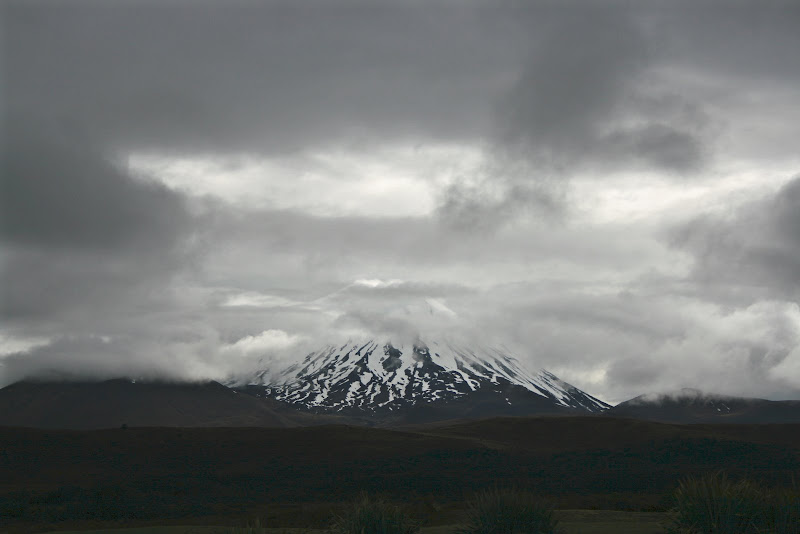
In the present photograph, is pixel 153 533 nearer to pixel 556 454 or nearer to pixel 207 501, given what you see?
pixel 207 501

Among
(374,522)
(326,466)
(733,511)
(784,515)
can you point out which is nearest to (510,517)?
(374,522)

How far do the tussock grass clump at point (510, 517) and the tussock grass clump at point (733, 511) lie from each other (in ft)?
10.4

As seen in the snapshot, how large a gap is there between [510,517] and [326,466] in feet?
194

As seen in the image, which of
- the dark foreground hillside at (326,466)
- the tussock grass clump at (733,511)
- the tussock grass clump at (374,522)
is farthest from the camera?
the dark foreground hillside at (326,466)

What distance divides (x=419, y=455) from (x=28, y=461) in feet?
127

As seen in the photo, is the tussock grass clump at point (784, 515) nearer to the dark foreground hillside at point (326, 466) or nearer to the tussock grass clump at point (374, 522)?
the tussock grass clump at point (374, 522)

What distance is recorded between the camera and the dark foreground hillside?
51.5 metres

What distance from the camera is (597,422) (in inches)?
4168

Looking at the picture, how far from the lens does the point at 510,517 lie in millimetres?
20188

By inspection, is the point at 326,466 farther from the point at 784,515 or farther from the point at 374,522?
the point at 784,515

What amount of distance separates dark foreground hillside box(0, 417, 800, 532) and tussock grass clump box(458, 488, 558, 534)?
1867 centimetres

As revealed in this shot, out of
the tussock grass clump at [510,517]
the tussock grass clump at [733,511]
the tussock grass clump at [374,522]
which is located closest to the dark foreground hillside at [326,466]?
the tussock grass clump at [374,522]

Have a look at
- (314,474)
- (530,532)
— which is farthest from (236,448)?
(530,532)

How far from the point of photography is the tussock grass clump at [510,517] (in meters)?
20.1
